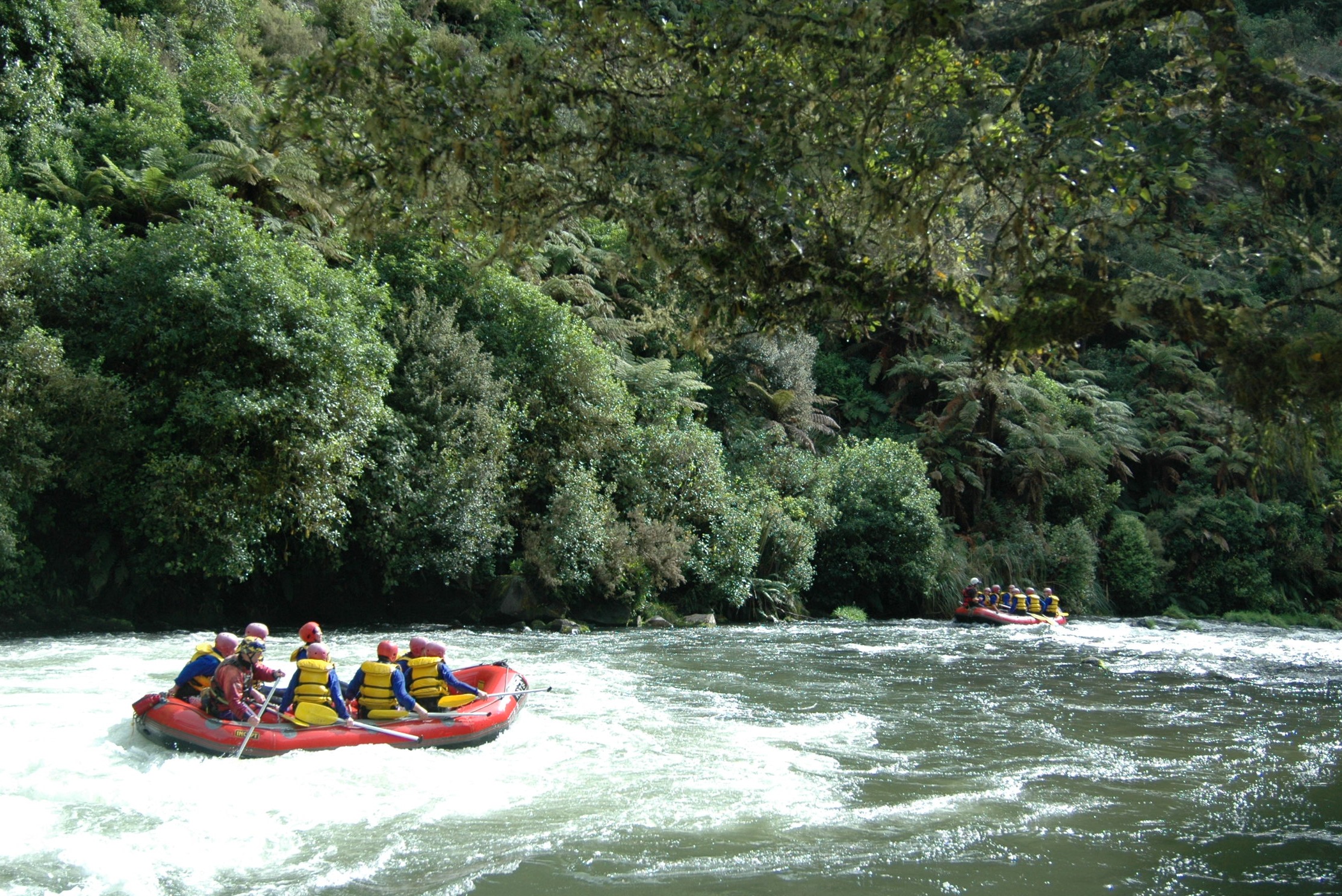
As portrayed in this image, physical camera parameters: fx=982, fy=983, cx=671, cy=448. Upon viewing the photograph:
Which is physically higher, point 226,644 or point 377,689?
point 226,644

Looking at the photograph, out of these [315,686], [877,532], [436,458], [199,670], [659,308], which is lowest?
[315,686]

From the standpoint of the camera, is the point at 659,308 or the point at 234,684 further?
the point at 659,308

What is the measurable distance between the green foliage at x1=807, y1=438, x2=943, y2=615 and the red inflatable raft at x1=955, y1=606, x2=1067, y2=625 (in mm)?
2455

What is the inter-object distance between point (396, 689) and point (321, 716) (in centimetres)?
74

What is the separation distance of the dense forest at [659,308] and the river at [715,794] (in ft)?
8.68

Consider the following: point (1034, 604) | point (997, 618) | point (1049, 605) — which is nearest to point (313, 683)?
point (997, 618)

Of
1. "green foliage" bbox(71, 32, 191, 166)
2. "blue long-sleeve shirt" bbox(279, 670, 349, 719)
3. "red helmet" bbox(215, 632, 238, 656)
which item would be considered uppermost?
"green foliage" bbox(71, 32, 191, 166)

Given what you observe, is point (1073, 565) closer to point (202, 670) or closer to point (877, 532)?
point (877, 532)

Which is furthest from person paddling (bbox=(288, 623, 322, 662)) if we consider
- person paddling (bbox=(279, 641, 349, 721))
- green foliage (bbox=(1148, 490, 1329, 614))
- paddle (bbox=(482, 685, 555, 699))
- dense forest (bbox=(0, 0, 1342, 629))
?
green foliage (bbox=(1148, 490, 1329, 614))

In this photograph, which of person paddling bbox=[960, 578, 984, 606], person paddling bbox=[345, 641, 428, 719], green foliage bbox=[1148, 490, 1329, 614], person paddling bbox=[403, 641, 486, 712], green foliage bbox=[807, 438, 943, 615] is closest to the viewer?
person paddling bbox=[345, 641, 428, 719]

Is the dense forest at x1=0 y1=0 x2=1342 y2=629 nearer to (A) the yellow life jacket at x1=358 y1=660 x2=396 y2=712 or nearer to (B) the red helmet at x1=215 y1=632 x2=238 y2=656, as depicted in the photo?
(A) the yellow life jacket at x1=358 y1=660 x2=396 y2=712

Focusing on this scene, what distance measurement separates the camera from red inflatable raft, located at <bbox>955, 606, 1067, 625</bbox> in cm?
2169

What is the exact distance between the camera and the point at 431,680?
32.5 ft

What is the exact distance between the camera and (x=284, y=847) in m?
6.56
